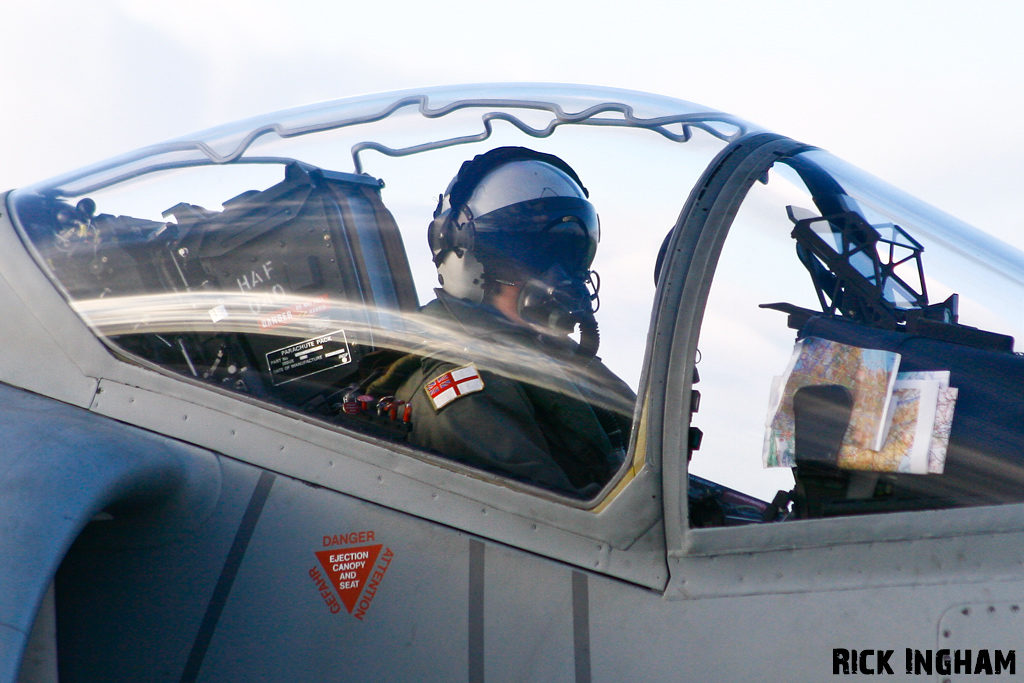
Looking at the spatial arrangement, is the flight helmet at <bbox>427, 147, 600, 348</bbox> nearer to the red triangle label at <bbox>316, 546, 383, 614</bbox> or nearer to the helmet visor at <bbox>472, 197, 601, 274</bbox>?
the helmet visor at <bbox>472, 197, 601, 274</bbox>

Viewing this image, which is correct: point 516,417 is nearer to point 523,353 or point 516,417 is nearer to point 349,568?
point 523,353

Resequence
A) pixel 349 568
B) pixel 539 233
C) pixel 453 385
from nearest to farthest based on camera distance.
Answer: pixel 349 568 < pixel 453 385 < pixel 539 233

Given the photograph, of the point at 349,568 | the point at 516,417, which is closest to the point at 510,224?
the point at 516,417

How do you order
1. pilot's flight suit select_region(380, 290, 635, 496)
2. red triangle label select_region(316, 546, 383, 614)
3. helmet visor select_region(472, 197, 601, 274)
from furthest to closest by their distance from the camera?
helmet visor select_region(472, 197, 601, 274) → pilot's flight suit select_region(380, 290, 635, 496) → red triangle label select_region(316, 546, 383, 614)

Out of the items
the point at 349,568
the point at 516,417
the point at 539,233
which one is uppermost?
the point at 539,233

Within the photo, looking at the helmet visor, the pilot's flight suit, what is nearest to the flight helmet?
the helmet visor

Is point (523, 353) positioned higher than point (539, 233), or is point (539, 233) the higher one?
point (539, 233)

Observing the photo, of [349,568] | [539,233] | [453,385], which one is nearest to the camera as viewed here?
[349,568]

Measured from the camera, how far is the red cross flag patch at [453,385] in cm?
194

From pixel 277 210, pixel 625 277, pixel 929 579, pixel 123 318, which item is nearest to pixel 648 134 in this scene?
pixel 625 277

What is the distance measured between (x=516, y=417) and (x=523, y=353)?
0.15 meters

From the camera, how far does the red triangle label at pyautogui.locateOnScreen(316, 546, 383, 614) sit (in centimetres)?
171

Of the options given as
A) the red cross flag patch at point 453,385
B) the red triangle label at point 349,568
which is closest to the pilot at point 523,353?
the red cross flag patch at point 453,385

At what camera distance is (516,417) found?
195 cm
